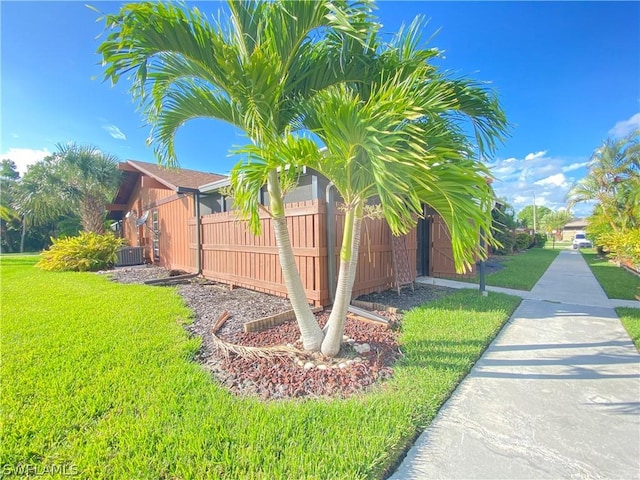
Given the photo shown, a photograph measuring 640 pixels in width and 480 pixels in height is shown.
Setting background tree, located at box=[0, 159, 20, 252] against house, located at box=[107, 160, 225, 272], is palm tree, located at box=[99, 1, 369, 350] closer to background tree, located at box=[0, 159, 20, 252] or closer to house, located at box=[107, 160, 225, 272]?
house, located at box=[107, 160, 225, 272]

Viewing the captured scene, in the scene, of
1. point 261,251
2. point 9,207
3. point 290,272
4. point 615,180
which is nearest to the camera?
point 290,272

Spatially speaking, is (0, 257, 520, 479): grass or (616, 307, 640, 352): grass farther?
(616, 307, 640, 352): grass

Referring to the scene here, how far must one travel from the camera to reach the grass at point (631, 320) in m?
3.95

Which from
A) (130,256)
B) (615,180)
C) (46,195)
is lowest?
(130,256)

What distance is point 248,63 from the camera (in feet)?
8.28

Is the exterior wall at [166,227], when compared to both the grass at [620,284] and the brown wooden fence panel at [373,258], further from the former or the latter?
the grass at [620,284]

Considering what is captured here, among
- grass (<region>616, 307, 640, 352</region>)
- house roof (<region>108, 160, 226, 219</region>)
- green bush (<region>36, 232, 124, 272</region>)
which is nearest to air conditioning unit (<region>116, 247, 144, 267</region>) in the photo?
A: green bush (<region>36, 232, 124, 272</region>)

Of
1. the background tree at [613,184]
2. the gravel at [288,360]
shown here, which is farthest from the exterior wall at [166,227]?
the background tree at [613,184]

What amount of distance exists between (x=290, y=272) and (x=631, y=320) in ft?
19.3

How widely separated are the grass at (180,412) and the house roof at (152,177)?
2754mm

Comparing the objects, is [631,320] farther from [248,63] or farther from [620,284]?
[248,63]

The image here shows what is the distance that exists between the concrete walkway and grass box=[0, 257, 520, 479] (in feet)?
0.63

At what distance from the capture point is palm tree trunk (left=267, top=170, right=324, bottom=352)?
3053mm

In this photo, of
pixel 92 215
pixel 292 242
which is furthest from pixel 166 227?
pixel 292 242
